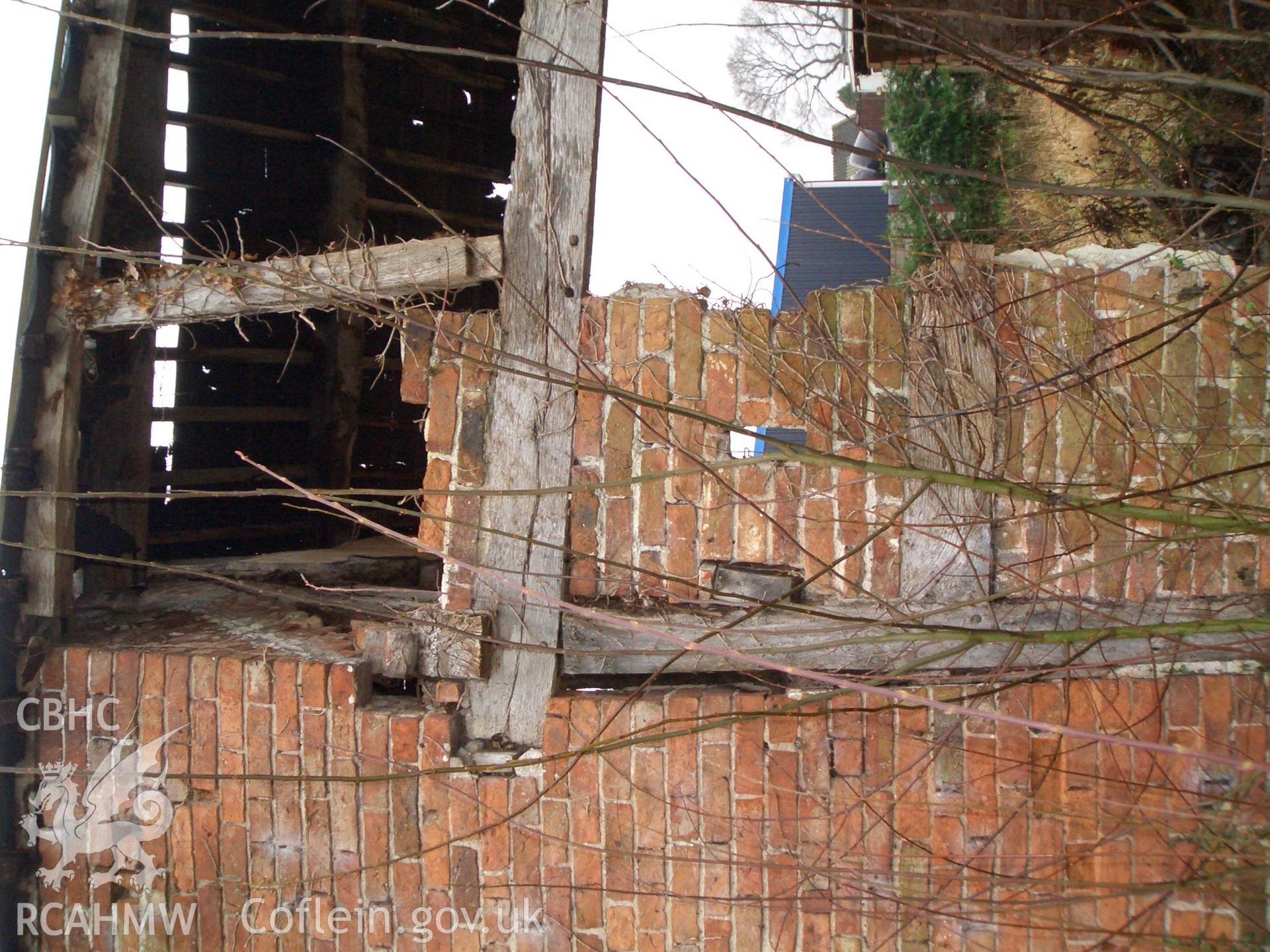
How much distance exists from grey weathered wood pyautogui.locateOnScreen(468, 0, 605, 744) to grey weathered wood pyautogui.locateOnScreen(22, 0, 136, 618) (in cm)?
145

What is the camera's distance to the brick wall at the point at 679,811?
2.37 m

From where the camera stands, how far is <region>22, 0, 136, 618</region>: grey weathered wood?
300cm

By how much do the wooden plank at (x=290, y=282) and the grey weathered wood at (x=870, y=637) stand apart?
1.09 meters

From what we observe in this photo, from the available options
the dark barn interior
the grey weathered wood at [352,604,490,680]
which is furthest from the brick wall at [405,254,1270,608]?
the dark barn interior

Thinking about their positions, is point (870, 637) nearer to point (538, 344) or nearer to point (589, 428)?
point (589, 428)

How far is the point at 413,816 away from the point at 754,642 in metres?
1.09

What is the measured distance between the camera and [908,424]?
2.54m

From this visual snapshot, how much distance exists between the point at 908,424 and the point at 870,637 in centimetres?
60

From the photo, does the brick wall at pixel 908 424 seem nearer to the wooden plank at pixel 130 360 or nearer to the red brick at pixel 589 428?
the red brick at pixel 589 428

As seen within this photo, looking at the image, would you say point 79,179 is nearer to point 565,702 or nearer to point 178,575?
point 178,575

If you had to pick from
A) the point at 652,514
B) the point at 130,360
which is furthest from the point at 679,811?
the point at 130,360

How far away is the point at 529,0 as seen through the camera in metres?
2.77

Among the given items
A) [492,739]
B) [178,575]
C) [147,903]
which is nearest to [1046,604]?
[492,739]

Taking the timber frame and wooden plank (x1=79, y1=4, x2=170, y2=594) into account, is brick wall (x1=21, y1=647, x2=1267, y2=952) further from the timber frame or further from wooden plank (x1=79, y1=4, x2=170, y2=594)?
wooden plank (x1=79, y1=4, x2=170, y2=594)
